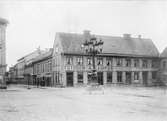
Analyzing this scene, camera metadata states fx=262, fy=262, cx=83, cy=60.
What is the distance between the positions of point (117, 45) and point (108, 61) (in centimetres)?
401

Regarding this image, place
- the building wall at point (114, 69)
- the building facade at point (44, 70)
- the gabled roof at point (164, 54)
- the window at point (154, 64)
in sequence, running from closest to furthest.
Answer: the building wall at point (114, 69)
the gabled roof at point (164, 54)
the window at point (154, 64)
the building facade at point (44, 70)

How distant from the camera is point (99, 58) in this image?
38938mm

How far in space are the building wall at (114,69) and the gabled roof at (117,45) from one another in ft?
3.30

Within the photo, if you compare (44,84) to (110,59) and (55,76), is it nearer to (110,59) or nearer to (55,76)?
(55,76)

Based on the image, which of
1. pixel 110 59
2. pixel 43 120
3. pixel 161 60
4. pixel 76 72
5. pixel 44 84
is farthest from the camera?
pixel 44 84

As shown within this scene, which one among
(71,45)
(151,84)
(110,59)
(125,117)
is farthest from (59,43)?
(125,117)

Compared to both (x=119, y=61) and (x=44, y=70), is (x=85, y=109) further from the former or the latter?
(x=44, y=70)

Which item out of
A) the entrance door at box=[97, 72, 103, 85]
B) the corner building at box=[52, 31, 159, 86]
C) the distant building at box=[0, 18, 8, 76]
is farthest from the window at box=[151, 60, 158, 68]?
the distant building at box=[0, 18, 8, 76]

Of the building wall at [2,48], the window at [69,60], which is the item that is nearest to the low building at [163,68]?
the window at [69,60]

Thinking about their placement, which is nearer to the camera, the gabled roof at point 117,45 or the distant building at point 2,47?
the distant building at point 2,47

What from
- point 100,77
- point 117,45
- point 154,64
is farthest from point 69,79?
point 154,64

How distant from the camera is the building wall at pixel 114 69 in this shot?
3688 centimetres

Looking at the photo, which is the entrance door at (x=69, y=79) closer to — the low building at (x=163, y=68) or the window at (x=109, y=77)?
the window at (x=109, y=77)

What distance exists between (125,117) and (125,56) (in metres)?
32.1
